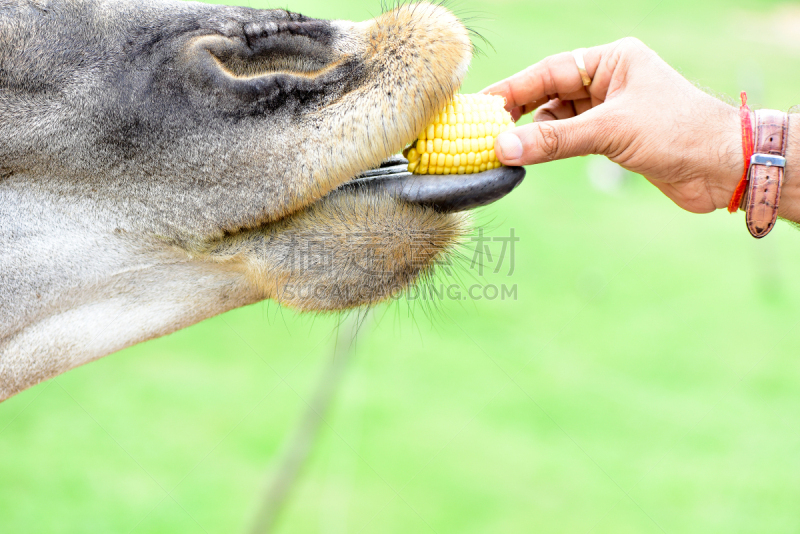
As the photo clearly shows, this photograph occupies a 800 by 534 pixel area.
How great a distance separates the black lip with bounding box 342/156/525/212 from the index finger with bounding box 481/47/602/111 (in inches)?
38.5

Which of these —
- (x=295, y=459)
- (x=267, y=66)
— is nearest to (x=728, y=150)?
(x=267, y=66)

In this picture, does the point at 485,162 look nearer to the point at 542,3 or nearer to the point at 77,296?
the point at 77,296

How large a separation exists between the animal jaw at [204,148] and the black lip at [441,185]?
32mm

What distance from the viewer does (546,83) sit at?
9.64ft

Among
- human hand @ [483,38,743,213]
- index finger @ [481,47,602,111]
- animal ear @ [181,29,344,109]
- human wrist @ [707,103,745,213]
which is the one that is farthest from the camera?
index finger @ [481,47,602,111]

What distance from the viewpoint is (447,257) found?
2.07 metres

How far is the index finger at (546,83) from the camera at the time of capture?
2869mm

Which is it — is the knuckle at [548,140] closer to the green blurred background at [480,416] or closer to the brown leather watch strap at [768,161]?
the brown leather watch strap at [768,161]

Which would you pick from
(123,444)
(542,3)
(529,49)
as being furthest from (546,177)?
(542,3)

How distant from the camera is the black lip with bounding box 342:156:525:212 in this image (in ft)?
6.37

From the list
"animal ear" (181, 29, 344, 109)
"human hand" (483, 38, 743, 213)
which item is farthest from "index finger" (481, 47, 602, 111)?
"animal ear" (181, 29, 344, 109)

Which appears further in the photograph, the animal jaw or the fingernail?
the fingernail

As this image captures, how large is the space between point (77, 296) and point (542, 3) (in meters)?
18.1

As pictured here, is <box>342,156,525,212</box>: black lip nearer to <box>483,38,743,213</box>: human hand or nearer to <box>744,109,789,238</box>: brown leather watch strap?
<box>483,38,743,213</box>: human hand
